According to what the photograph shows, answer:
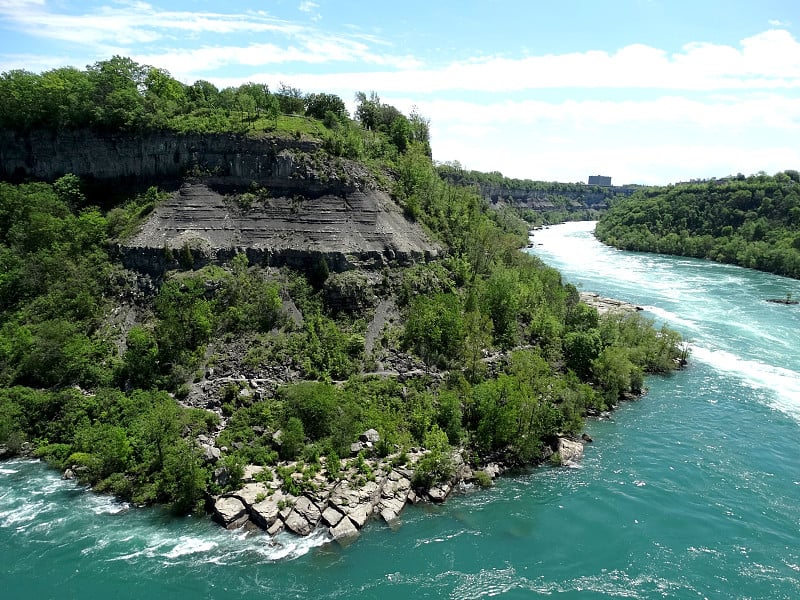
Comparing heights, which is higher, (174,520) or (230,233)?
(230,233)

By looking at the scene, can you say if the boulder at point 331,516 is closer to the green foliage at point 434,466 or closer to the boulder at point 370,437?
the green foliage at point 434,466

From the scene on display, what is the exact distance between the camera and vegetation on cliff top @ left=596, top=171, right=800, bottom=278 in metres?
101

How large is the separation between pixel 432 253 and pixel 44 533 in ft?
117

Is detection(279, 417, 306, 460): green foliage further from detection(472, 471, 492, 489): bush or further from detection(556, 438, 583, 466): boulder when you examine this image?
detection(556, 438, 583, 466): boulder

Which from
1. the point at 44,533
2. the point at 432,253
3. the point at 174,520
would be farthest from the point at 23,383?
the point at 432,253

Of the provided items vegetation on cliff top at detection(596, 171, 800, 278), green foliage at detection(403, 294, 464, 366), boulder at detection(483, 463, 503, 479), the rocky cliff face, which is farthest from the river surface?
vegetation on cliff top at detection(596, 171, 800, 278)

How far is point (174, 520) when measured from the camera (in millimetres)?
28453

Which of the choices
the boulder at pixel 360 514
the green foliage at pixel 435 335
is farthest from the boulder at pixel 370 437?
the green foliage at pixel 435 335

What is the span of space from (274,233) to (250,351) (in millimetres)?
12142

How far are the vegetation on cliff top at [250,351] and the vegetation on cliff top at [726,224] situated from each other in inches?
2626

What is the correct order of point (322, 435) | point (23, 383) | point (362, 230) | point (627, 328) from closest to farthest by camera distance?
point (322, 435)
point (23, 383)
point (362, 230)
point (627, 328)

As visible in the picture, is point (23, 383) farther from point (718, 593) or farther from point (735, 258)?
point (735, 258)

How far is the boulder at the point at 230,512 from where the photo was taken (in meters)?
27.9

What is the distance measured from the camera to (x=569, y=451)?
117ft
